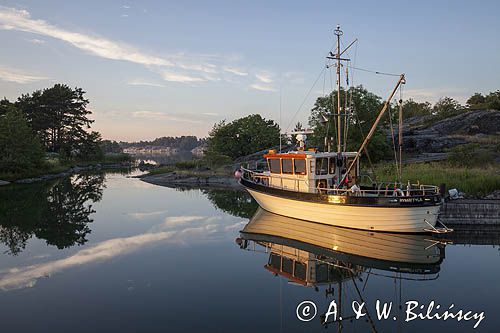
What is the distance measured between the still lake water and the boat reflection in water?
0.09m

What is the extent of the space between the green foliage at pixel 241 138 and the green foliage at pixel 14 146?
27.2 m

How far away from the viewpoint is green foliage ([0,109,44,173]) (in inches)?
1731

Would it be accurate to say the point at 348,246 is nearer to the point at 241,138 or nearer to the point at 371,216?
the point at 371,216

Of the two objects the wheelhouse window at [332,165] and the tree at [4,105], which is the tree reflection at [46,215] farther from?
the tree at [4,105]

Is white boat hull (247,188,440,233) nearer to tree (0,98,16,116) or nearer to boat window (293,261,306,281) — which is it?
boat window (293,261,306,281)

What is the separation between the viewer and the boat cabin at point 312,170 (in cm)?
1931

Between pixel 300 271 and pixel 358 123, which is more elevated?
pixel 358 123

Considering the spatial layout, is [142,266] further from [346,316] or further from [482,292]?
[482,292]

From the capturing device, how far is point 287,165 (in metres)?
20.5

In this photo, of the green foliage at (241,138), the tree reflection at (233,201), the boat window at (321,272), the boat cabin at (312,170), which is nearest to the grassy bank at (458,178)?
the boat cabin at (312,170)

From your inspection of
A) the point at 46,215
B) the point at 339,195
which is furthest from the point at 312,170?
the point at 46,215

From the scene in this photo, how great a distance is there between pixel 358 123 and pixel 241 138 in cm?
3331

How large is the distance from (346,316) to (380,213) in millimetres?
8197

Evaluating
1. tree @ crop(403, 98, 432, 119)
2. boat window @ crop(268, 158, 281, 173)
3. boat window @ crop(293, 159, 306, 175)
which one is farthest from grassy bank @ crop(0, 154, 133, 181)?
tree @ crop(403, 98, 432, 119)
